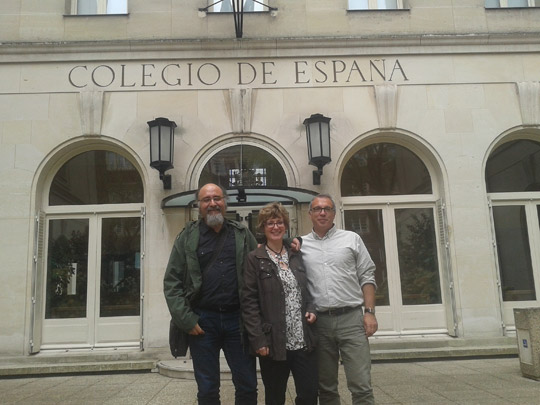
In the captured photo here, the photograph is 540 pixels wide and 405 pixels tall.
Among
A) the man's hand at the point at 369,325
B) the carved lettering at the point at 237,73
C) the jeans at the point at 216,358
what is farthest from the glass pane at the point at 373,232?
the jeans at the point at 216,358

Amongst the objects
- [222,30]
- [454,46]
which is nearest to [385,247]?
[454,46]

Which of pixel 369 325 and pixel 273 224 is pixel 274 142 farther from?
pixel 369 325

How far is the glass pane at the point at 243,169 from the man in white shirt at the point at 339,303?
15.5 ft

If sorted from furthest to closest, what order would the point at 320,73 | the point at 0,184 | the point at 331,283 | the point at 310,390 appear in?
the point at 320,73 < the point at 0,184 < the point at 331,283 < the point at 310,390

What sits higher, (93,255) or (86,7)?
(86,7)

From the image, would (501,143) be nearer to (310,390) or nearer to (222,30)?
(222,30)

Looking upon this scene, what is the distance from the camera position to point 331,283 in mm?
3793

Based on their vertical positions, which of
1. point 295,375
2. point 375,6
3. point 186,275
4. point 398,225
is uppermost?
point 375,6

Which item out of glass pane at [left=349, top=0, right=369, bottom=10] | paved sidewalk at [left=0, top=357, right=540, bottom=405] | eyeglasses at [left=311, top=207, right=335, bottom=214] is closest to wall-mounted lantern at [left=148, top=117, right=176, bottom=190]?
paved sidewalk at [left=0, top=357, right=540, bottom=405]

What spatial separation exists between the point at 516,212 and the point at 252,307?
7.26m

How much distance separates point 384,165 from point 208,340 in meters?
6.31

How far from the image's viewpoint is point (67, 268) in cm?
852

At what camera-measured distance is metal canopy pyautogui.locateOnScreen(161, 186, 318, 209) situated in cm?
755

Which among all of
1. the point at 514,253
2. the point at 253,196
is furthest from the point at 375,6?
the point at 514,253
